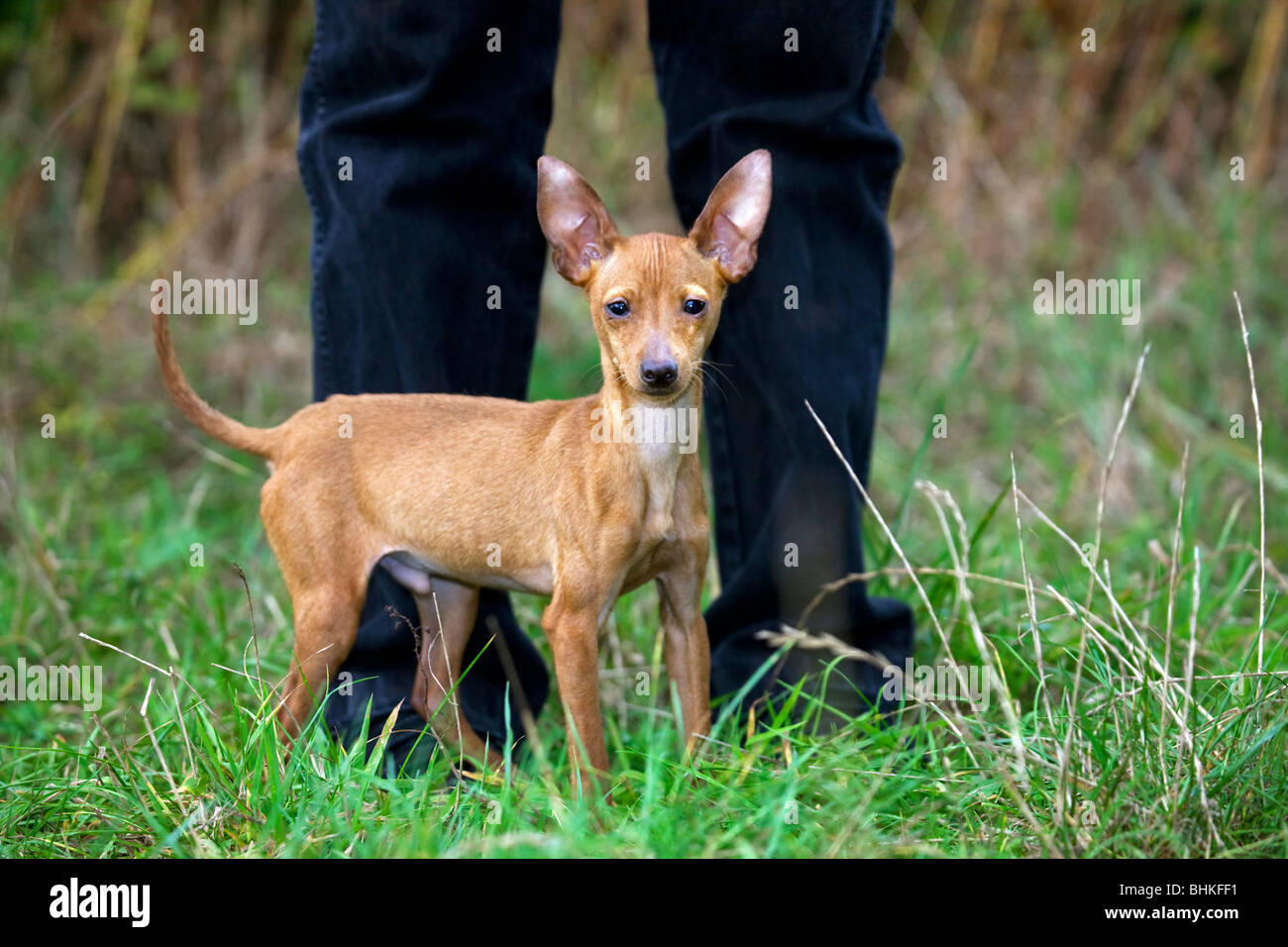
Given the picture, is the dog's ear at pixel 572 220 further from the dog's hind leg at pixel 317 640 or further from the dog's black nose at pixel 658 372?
the dog's hind leg at pixel 317 640

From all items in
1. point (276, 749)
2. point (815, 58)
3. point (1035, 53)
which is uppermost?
point (1035, 53)

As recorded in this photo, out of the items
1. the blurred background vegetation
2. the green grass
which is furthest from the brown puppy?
the blurred background vegetation

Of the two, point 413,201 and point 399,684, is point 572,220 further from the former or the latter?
point 399,684

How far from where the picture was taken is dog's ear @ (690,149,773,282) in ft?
7.88

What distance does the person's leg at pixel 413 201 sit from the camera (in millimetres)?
2568

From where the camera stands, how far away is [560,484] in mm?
2477

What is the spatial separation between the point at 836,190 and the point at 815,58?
28cm

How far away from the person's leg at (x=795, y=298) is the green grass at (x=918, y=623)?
23cm

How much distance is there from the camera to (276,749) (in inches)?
89.8

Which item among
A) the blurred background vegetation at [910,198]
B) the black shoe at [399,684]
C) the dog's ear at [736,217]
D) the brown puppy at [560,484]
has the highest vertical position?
the blurred background vegetation at [910,198]

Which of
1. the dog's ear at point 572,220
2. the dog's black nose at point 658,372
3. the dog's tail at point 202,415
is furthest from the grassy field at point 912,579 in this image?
the dog's ear at point 572,220

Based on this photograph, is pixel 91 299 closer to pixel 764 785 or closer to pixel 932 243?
pixel 932 243
